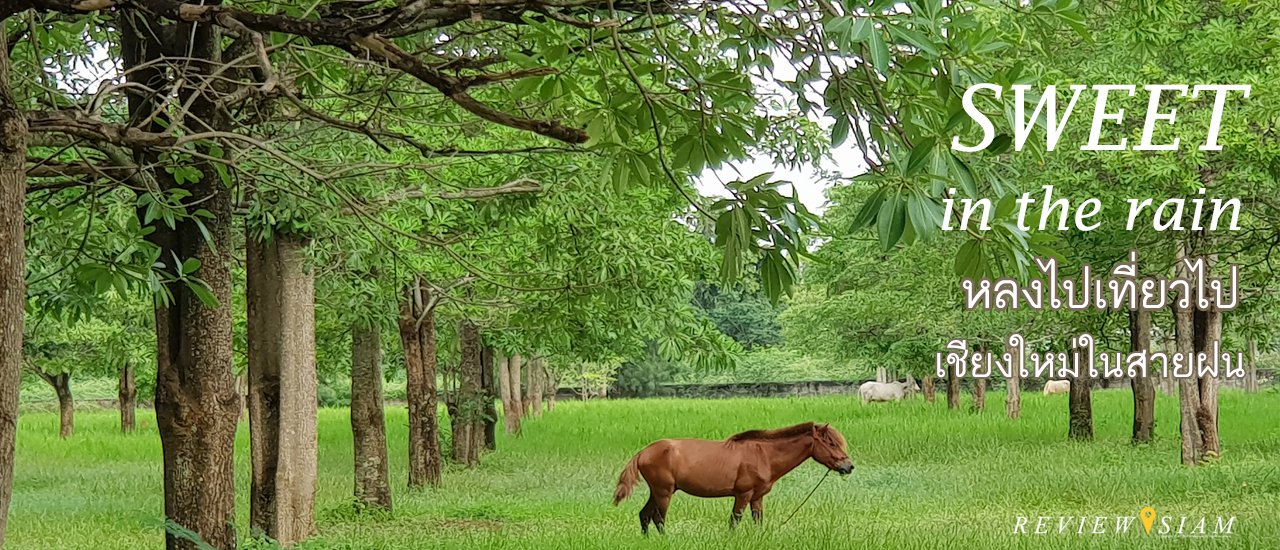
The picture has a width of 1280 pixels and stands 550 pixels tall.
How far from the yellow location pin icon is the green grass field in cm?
39

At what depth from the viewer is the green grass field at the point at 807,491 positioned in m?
13.0

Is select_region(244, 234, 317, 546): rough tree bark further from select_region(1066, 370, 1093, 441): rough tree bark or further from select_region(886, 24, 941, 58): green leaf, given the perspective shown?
select_region(1066, 370, 1093, 441): rough tree bark

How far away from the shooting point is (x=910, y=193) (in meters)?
3.02

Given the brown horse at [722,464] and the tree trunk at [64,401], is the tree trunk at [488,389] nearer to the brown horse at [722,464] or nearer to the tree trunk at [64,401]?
the brown horse at [722,464]

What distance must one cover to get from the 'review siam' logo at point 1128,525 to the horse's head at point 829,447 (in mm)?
1779

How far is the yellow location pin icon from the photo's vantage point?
14.2 meters

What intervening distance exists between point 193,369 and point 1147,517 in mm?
A: 10791

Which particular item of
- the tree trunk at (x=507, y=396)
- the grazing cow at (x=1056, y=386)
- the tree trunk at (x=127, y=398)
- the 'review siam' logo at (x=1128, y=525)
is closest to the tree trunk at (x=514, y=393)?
the tree trunk at (x=507, y=396)

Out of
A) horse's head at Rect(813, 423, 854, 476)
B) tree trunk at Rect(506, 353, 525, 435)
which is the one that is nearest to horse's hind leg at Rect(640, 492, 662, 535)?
horse's head at Rect(813, 423, 854, 476)

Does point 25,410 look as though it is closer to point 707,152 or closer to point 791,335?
point 791,335

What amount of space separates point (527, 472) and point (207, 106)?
56.7 ft

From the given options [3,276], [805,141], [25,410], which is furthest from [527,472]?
[25,410]

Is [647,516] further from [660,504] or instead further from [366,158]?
[366,158]

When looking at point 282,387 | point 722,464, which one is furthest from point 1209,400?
point 282,387
